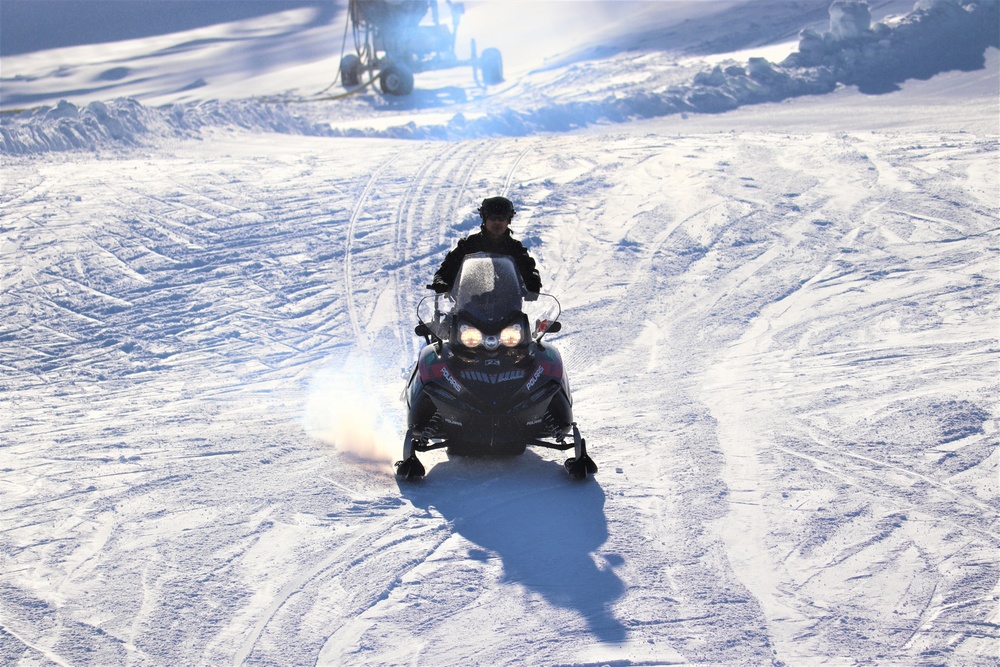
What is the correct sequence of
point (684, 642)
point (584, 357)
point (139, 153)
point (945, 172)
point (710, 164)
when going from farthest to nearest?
point (139, 153)
point (710, 164)
point (945, 172)
point (584, 357)
point (684, 642)

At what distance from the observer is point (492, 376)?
6.23 metres

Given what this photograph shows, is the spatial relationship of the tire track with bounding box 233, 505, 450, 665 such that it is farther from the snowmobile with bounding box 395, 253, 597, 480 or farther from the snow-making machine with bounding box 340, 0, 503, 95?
the snow-making machine with bounding box 340, 0, 503, 95

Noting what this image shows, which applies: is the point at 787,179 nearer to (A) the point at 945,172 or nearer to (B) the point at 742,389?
(A) the point at 945,172

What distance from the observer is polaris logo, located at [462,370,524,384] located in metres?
6.22

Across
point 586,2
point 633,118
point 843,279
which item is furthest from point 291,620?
point 586,2

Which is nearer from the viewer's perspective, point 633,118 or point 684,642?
point 684,642

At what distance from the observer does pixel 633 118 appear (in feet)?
70.4

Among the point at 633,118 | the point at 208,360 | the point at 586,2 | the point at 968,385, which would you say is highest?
the point at 586,2

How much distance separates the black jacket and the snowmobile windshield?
0.47ft

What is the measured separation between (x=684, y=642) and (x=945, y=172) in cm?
1132

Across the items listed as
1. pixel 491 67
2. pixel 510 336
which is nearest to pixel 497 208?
pixel 510 336

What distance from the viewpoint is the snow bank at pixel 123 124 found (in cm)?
1691

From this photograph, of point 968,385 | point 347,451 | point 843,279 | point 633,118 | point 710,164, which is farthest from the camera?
point 633,118

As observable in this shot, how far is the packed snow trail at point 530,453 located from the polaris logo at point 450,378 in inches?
23.1
